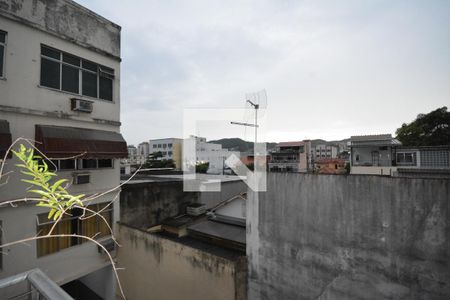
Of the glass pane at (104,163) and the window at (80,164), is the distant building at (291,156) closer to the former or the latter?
the glass pane at (104,163)

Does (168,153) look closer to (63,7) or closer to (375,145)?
(375,145)

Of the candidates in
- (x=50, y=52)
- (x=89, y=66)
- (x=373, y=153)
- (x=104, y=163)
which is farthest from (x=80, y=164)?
(x=373, y=153)

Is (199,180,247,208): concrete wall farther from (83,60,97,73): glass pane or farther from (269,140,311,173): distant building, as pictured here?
(269,140,311,173): distant building

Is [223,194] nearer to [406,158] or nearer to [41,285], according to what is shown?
[41,285]

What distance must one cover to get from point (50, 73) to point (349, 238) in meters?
8.35

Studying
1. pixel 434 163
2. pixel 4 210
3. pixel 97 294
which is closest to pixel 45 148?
pixel 4 210

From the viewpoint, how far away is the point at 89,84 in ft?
23.2

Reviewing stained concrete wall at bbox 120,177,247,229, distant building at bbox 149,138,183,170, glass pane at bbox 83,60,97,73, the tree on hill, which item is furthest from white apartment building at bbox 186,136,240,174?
the tree on hill

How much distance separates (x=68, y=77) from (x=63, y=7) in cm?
185

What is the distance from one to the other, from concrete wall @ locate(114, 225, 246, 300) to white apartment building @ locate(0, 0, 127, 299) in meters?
0.86

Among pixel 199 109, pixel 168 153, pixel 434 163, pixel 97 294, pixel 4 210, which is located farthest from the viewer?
pixel 168 153

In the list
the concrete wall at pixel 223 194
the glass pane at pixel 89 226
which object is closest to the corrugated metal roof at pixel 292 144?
the concrete wall at pixel 223 194

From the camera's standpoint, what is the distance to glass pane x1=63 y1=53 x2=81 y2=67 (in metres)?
6.52

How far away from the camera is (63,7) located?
633 centimetres
